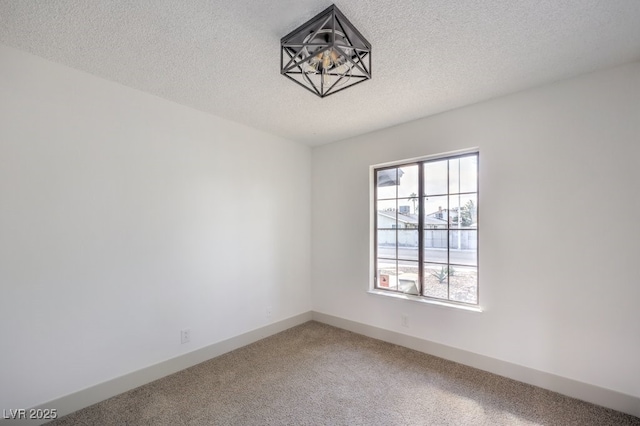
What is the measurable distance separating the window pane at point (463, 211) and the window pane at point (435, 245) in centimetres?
17

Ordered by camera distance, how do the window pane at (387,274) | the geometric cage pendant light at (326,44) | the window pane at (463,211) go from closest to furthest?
the geometric cage pendant light at (326,44) → the window pane at (463,211) → the window pane at (387,274)

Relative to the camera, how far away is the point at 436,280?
9.74 feet

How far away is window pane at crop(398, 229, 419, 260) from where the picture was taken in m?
3.14

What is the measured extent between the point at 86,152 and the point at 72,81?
542 millimetres

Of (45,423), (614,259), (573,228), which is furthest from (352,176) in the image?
(45,423)

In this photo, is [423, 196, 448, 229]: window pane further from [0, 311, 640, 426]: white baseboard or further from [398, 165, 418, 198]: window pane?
[0, 311, 640, 426]: white baseboard

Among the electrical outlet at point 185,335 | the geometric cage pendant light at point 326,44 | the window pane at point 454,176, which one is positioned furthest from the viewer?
the window pane at point 454,176

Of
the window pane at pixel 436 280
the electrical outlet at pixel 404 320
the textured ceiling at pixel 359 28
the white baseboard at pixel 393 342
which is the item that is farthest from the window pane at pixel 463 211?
the white baseboard at pixel 393 342

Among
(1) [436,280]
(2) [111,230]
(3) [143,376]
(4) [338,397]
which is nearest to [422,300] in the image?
(1) [436,280]

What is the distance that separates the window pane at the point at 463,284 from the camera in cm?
271

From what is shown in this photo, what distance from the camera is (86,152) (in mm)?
2146

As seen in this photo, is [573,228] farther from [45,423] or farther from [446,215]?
[45,423]

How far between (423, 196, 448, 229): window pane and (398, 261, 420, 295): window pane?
50 centimetres

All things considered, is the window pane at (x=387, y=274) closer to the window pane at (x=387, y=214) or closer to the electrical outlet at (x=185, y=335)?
the window pane at (x=387, y=214)
